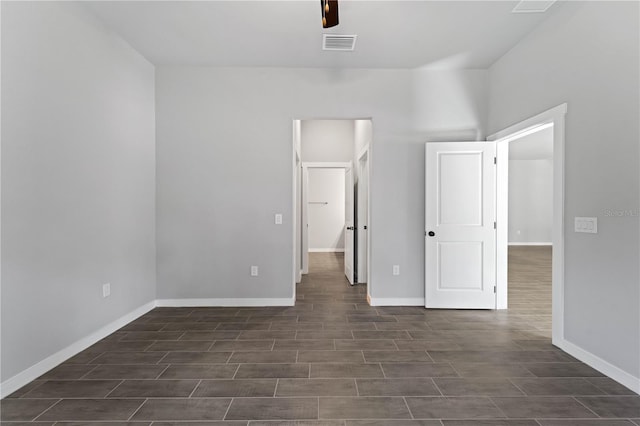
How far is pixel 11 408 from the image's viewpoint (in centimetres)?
202

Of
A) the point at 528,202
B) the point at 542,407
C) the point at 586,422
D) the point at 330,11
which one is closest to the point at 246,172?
the point at 330,11

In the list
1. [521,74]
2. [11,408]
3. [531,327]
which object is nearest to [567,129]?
[521,74]

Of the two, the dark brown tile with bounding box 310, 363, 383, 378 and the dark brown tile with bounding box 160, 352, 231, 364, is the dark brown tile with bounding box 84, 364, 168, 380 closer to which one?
the dark brown tile with bounding box 160, 352, 231, 364

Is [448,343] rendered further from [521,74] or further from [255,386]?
[521,74]

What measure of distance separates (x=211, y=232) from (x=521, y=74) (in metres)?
3.78

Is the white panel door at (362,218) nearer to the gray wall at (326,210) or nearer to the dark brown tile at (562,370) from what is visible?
the dark brown tile at (562,370)

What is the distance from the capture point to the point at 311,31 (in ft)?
10.8

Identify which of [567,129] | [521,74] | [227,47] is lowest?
[567,129]

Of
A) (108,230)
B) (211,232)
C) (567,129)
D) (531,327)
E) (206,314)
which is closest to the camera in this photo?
(567,129)

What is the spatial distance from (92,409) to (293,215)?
8.78 ft

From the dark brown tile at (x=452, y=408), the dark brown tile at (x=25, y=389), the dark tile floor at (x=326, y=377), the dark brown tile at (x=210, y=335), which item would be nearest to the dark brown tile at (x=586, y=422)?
the dark tile floor at (x=326, y=377)

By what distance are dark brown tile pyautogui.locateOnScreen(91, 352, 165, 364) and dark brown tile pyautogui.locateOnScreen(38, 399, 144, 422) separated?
557 mm

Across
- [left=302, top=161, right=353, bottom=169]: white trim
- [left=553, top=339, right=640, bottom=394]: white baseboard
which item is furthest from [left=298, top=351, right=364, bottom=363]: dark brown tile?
[left=302, top=161, right=353, bottom=169]: white trim

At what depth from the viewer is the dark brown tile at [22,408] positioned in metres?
1.93
